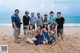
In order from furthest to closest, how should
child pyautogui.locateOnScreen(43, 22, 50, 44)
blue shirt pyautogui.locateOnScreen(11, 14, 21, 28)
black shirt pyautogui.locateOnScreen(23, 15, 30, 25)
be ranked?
black shirt pyautogui.locateOnScreen(23, 15, 30, 25) → child pyautogui.locateOnScreen(43, 22, 50, 44) → blue shirt pyautogui.locateOnScreen(11, 14, 21, 28)

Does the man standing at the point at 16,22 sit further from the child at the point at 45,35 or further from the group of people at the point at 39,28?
the child at the point at 45,35

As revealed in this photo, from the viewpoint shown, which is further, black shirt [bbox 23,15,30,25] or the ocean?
the ocean

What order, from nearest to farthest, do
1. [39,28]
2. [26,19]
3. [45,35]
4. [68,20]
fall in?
[39,28] → [45,35] → [26,19] → [68,20]

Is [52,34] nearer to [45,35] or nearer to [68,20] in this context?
[45,35]

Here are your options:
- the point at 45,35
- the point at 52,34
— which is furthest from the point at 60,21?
the point at 45,35

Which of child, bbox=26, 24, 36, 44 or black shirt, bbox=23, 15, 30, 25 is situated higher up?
black shirt, bbox=23, 15, 30, 25

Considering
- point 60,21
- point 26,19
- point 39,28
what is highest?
point 26,19

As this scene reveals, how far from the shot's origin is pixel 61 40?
12.0m

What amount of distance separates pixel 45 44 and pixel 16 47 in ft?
4.06

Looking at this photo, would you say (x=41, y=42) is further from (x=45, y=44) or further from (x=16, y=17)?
(x=16, y=17)

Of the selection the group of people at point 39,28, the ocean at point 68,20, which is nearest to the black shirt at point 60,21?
the group of people at point 39,28

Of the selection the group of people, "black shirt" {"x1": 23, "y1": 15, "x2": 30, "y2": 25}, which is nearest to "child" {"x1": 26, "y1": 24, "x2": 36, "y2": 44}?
the group of people

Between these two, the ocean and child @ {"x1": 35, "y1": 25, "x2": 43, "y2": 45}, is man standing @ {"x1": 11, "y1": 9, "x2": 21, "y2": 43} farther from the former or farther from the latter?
the ocean

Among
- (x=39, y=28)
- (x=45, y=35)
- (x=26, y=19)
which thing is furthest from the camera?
(x=26, y=19)
